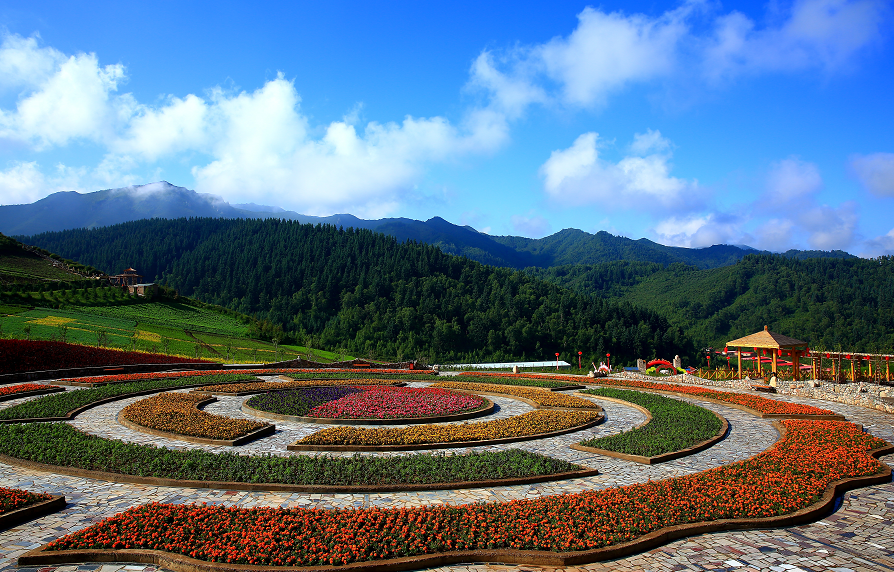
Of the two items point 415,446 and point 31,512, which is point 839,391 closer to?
point 415,446

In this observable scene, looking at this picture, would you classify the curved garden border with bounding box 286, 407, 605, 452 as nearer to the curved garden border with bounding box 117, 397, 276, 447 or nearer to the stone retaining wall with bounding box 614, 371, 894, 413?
the curved garden border with bounding box 117, 397, 276, 447

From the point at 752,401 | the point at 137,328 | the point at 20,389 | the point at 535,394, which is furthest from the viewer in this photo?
the point at 137,328

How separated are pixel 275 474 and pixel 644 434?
427 inches

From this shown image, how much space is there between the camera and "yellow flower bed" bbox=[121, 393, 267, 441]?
15461 millimetres

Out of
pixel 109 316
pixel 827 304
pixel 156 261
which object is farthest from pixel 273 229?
pixel 827 304

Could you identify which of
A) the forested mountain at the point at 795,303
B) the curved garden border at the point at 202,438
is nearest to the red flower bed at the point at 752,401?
the curved garden border at the point at 202,438

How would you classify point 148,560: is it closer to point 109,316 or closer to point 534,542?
point 534,542

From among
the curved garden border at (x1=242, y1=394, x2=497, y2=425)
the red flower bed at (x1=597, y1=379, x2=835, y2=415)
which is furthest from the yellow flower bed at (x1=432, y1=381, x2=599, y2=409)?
the red flower bed at (x1=597, y1=379, x2=835, y2=415)

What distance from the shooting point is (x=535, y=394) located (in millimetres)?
24953

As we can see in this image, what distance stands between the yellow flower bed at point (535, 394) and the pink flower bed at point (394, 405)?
9.13 ft

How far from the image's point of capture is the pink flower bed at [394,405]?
1906 cm

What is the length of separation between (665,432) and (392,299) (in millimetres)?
121299

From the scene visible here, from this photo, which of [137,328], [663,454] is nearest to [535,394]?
[663,454]

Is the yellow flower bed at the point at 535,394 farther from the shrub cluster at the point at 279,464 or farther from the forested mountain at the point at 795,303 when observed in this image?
the forested mountain at the point at 795,303
